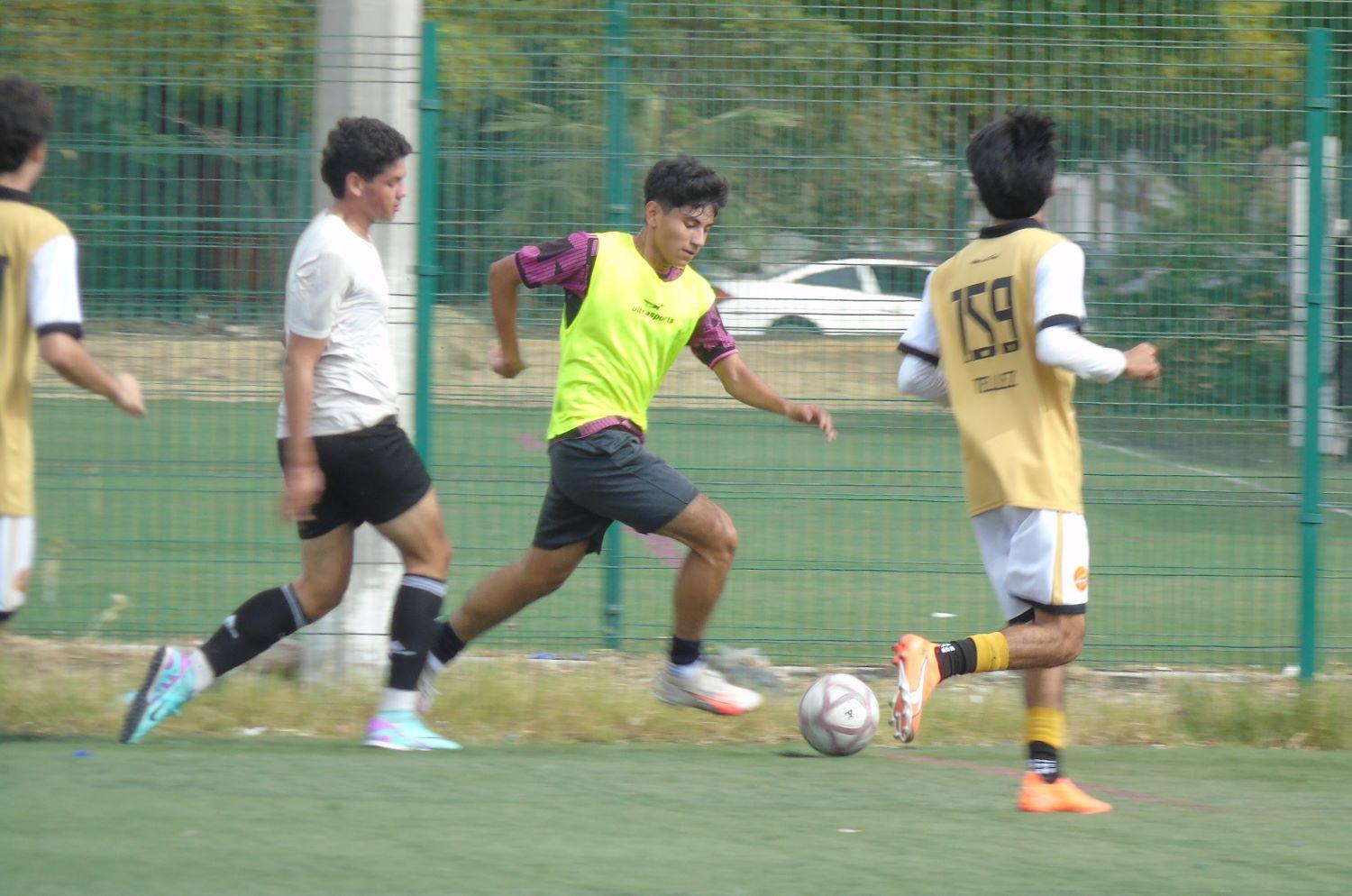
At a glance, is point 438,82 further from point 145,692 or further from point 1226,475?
point 1226,475

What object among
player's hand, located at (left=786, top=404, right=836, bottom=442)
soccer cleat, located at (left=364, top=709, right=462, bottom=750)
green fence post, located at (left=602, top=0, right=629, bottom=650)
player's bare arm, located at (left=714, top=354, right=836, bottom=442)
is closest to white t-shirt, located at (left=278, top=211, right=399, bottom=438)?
soccer cleat, located at (left=364, top=709, right=462, bottom=750)

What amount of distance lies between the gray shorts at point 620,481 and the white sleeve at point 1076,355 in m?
1.47

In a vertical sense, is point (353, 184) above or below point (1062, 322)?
above

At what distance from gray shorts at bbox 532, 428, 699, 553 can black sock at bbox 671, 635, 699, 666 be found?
0.44 meters

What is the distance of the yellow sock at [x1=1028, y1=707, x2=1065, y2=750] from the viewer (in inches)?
180

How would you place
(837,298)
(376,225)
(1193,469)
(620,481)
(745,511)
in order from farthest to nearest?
(745,511) → (1193,469) → (837,298) → (376,225) → (620,481)

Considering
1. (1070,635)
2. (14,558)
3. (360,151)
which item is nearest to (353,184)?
(360,151)

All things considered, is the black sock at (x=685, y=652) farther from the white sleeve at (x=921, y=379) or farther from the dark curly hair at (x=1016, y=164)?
the dark curly hair at (x=1016, y=164)

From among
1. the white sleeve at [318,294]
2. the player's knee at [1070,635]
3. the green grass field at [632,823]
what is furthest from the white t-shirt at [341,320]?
the player's knee at [1070,635]

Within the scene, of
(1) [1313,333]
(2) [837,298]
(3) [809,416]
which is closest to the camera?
(3) [809,416]

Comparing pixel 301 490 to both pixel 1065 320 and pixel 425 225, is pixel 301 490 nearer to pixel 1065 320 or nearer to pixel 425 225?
pixel 425 225

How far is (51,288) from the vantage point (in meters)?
4.24

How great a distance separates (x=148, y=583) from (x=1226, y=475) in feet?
14.3

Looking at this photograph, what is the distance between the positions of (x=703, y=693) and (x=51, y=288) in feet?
8.04
